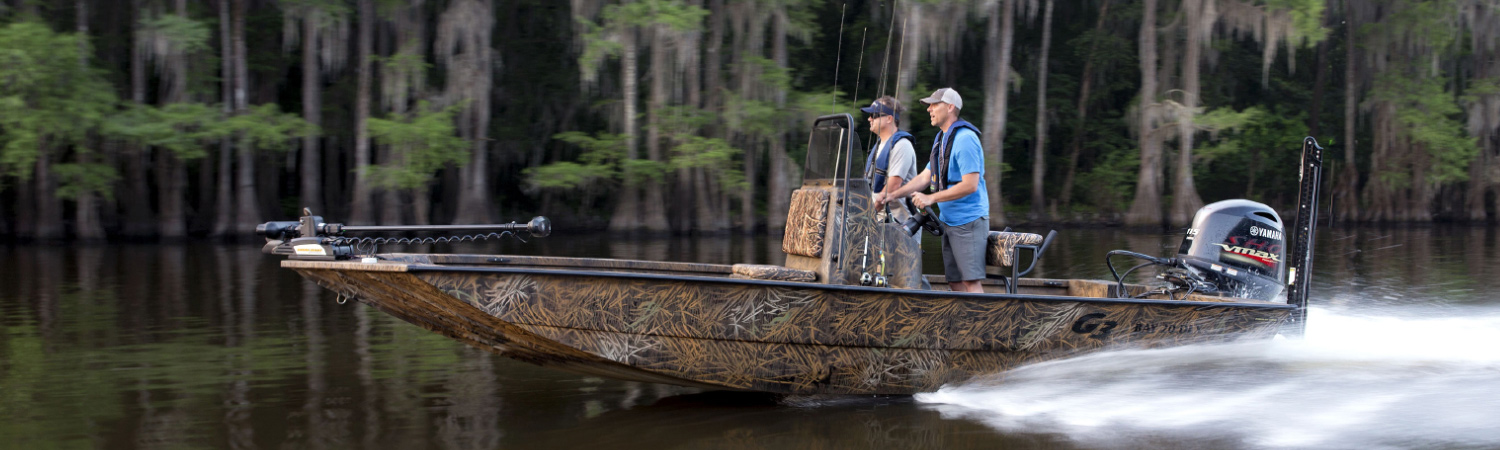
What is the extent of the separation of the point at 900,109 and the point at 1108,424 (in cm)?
202

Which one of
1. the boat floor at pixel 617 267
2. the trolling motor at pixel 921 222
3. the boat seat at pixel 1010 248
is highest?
the trolling motor at pixel 921 222

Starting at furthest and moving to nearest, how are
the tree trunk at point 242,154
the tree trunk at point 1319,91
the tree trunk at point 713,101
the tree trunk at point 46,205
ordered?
the tree trunk at point 1319,91 < the tree trunk at point 713,101 < the tree trunk at point 242,154 < the tree trunk at point 46,205

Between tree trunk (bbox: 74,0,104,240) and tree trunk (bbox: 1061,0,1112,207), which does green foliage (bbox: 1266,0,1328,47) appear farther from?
tree trunk (bbox: 74,0,104,240)

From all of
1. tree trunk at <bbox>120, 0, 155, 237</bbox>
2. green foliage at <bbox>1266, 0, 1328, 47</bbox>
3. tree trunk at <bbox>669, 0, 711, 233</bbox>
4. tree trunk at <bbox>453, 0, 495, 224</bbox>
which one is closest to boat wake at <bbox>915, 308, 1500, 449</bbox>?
tree trunk at <bbox>669, 0, 711, 233</bbox>

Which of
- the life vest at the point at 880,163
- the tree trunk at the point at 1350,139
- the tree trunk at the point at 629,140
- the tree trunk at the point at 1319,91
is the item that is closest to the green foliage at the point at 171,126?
the tree trunk at the point at 629,140

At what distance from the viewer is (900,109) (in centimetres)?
606

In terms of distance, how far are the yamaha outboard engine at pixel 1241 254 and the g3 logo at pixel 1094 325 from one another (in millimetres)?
1269

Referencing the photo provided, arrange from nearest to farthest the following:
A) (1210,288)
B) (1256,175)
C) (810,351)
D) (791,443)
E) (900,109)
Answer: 1. (791,443)
2. (810,351)
3. (900,109)
4. (1210,288)
5. (1256,175)

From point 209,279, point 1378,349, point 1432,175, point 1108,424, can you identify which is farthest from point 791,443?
point 1432,175

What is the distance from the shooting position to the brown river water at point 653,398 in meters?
5.12

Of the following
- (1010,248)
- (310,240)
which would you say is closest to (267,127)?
(310,240)

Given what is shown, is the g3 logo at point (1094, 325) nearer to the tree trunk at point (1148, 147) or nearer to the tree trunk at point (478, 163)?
the tree trunk at point (478, 163)

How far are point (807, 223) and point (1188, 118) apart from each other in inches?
901

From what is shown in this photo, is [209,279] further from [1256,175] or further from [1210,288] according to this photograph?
[1256,175]
